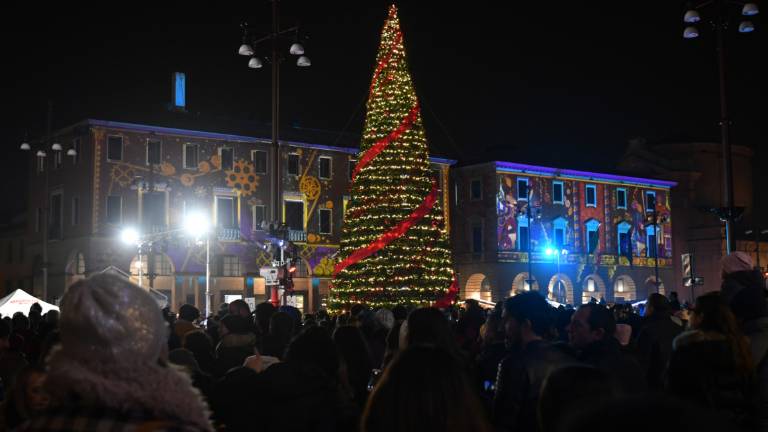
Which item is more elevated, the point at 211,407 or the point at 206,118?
the point at 206,118

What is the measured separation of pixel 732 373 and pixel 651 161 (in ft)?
237

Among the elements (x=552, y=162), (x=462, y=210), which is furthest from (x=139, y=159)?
(x=552, y=162)

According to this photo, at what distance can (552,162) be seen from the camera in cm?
6594

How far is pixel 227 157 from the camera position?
173ft

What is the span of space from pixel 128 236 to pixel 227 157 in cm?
888

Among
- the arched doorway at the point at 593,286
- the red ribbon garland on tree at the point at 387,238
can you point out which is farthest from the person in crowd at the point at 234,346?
the arched doorway at the point at 593,286

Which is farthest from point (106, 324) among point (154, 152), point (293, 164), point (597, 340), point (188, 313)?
point (293, 164)

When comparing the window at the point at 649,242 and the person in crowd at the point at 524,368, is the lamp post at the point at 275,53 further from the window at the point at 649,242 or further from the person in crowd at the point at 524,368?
the window at the point at 649,242

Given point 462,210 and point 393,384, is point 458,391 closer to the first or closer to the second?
point 393,384

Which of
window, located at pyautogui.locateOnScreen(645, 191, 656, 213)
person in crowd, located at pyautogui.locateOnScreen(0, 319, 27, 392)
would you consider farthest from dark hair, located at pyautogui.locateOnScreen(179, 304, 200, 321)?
window, located at pyautogui.locateOnScreen(645, 191, 656, 213)

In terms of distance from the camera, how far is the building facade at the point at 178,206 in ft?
159

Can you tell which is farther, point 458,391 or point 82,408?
point 458,391

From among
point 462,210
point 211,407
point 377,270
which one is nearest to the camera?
point 211,407

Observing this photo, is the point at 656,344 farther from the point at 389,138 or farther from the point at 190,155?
the point at 190,155
